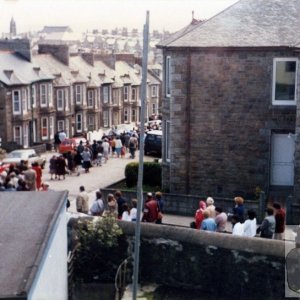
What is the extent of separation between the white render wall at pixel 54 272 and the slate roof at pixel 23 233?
148mm

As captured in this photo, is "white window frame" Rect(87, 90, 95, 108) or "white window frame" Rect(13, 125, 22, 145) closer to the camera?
"white window frame" Rect(13, 125, 22, 145)

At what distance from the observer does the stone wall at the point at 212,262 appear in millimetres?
14750

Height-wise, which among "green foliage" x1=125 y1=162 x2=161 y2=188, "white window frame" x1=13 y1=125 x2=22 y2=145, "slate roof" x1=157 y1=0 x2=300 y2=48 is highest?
"slate roof" x1=157 y1=0 x2=300 y2=48

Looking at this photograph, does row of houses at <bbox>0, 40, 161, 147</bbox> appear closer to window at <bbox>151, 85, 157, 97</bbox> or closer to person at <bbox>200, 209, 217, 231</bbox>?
window at <bbox>151, 85, 157, 97</bbox>

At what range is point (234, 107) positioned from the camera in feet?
76.7

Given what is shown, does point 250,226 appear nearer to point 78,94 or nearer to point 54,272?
point 54,272

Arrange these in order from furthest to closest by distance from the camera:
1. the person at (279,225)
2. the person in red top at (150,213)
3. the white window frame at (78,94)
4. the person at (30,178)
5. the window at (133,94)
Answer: the window at (133,94) → the white window frame at (78,94) → the person at (30,178) → the person in red top at (150,213) → the person at (279,225)

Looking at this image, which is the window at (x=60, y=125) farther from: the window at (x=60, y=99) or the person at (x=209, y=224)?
the person at (x=209, y=224)

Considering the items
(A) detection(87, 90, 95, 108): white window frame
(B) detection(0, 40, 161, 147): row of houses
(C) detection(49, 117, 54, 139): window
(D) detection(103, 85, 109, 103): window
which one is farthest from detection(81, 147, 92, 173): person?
(D) detection(103, 85, 109, 103): window

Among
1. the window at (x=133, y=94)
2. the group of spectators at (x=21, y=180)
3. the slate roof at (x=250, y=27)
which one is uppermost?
the slate roof at (x=250, y=27)

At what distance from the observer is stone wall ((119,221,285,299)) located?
1475 centimetres

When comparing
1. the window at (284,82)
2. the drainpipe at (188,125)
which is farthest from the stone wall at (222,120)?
the window at (284,82)

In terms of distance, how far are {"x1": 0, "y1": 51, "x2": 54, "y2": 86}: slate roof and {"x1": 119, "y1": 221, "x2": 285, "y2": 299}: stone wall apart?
105ft

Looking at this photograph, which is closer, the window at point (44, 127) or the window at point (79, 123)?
the window at point (44, 127)
